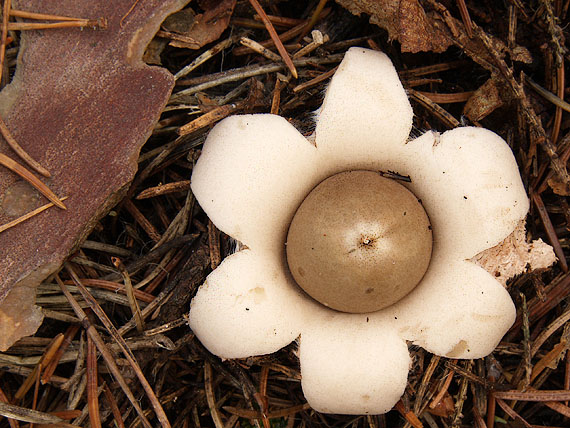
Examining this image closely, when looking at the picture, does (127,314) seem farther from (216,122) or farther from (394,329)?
(394,329)

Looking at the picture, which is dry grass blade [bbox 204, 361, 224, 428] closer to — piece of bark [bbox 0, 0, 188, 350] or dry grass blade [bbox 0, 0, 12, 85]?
piece of bark [bbox 0, 0, 188, 350]

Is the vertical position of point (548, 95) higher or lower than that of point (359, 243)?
higher

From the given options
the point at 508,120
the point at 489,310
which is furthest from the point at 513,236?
the point at 508,120

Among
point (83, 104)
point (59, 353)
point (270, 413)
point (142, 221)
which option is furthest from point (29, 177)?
point (270, 413)

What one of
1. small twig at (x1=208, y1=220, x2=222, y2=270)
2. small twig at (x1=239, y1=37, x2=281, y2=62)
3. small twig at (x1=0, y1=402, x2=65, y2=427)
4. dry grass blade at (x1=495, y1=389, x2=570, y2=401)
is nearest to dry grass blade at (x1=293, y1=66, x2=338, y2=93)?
small twig at (x1=239, y1=37, x2=281, y2=62)

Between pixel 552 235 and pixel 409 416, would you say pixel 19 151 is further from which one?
pixel 552 235
